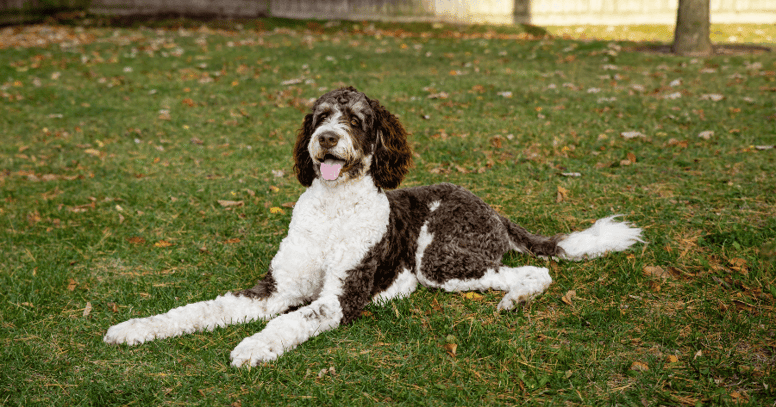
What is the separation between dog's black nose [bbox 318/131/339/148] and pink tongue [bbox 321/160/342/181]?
0.16 metres

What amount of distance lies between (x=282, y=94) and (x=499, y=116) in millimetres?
4406

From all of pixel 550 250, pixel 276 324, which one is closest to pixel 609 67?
pixel 550 250

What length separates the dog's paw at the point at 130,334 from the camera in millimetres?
3699

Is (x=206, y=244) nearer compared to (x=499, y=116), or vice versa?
(x=206, y=244)

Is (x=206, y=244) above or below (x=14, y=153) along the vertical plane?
below

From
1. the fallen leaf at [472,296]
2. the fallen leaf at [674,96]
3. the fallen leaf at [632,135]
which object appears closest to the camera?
the fallen leaf at [472,296]

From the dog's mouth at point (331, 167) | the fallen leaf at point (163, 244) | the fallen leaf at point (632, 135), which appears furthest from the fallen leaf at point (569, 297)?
the fallen leaf at point (632, 135)

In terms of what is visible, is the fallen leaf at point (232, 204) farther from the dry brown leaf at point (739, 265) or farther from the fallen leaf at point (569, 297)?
the dry brown leaf at point (739, 265)

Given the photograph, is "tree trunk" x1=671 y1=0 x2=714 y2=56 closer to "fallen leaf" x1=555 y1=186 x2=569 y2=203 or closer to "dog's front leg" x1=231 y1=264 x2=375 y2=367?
"fallen leaf" x1=555 y1=186 x2=569 y2=203

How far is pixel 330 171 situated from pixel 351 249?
1.91 feet

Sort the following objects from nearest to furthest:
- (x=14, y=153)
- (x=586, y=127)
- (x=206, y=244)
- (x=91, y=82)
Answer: (x=206, y=244), (x=14, y=153), (x=586, y=127), (x=91, y=82)

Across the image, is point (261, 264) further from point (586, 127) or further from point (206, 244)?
point (586, 127)

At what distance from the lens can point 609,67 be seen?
41.8ft

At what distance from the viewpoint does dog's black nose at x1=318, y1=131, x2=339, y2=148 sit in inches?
144
